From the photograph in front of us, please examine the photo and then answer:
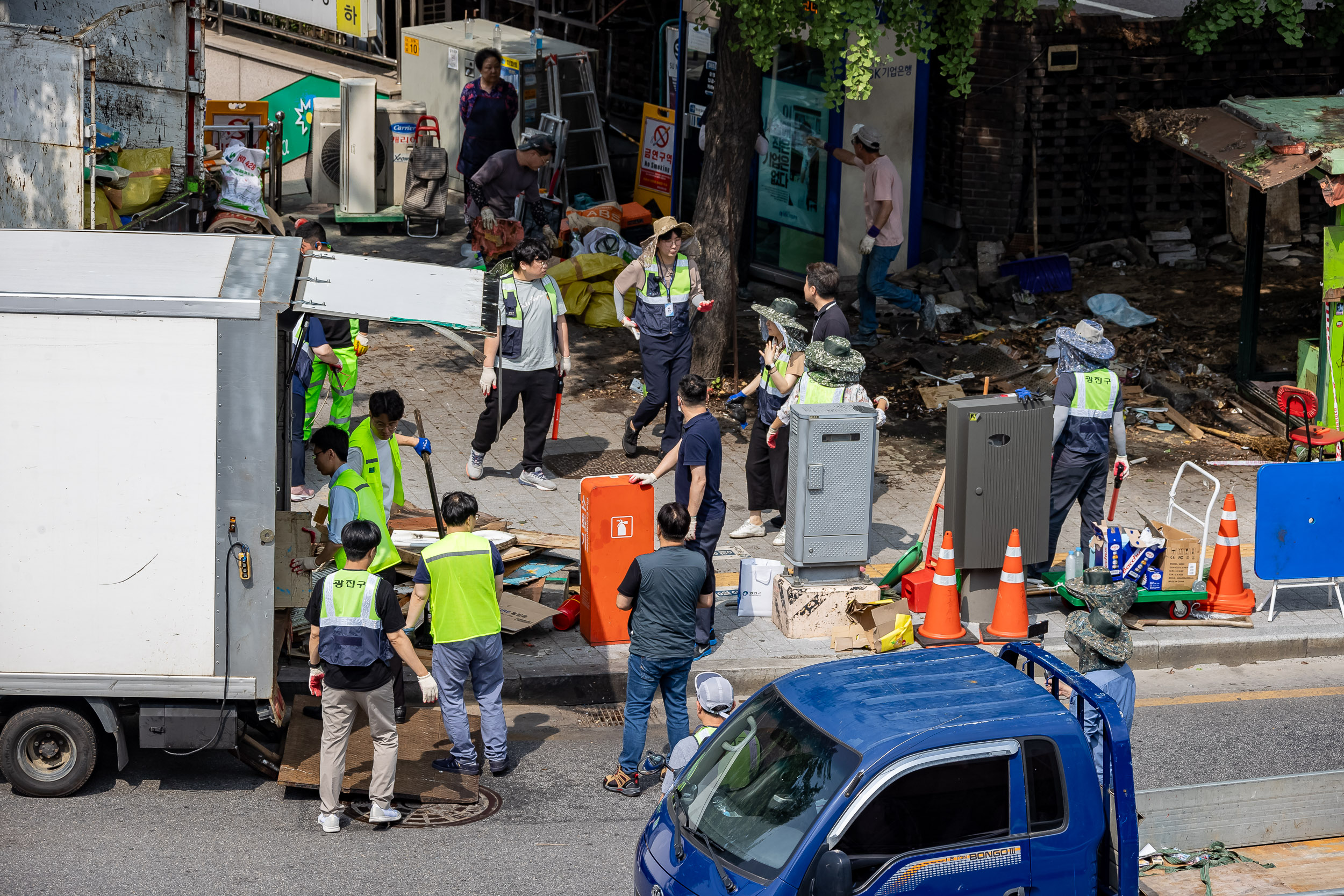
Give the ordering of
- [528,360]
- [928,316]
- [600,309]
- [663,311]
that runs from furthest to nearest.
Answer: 1. [928,316]
2. [600,309]
3. [663,311]
4. [528,360]

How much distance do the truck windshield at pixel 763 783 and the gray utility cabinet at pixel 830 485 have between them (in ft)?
11.2

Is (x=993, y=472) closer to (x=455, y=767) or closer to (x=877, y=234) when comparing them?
(x=455, y=767)

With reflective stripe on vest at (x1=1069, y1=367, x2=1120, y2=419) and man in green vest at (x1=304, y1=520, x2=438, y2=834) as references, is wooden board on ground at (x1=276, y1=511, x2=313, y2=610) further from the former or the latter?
reflective stripe on vest at (x1=1069, y1=367, x2=1120, y2=419)

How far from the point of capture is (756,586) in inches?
374

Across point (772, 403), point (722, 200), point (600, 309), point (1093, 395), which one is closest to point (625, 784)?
point (772, 403)

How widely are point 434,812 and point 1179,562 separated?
17.1 feet

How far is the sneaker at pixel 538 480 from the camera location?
37.1ft

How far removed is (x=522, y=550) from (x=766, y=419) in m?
2.10

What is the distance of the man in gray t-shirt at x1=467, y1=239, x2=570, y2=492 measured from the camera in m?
11.0

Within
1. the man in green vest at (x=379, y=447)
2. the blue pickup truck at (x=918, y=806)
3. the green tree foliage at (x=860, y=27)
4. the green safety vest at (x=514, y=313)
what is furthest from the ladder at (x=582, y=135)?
the blue pickup truck at (x=918, y=806)

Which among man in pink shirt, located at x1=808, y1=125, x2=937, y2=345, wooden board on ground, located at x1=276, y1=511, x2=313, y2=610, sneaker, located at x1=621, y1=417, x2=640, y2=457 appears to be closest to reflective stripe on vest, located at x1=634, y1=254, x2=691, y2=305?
sneaker, located at x1=621, y1=417, x2=640, y2=457

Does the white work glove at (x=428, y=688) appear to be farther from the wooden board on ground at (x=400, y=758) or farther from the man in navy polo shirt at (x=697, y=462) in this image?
the man in navy polo shirt at (x=697, y=462)

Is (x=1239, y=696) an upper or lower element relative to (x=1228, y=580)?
lower

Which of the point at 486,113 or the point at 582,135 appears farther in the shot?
the point at 582,135
